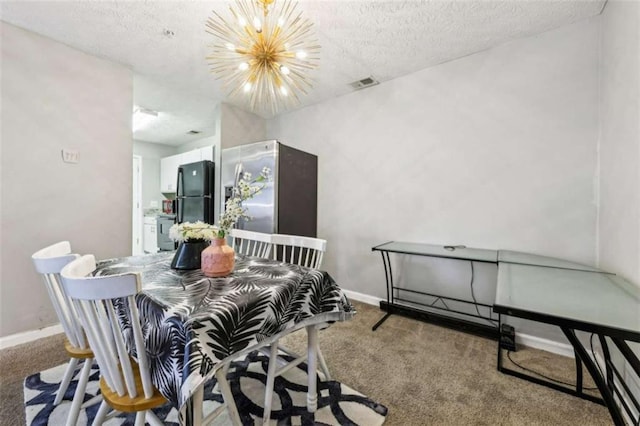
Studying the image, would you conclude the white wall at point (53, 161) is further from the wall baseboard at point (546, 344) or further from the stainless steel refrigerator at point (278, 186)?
the wall baseboard at point (546, 344)

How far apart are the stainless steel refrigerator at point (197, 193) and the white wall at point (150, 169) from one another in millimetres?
2165

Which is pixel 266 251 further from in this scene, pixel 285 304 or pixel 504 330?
pixel 504 330

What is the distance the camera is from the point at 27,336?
83.0 inches

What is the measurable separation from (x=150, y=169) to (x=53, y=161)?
3553mm

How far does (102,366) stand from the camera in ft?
2.97

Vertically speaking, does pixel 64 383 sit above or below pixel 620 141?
below

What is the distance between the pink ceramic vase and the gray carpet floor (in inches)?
43.1

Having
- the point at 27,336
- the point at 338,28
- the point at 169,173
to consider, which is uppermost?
the point at 338,28

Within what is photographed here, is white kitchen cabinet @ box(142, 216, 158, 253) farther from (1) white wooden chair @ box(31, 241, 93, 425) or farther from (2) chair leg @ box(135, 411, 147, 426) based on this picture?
(2) chair leg @ box(135, 411, 147, 426)

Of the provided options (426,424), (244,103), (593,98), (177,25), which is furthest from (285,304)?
(244,103)

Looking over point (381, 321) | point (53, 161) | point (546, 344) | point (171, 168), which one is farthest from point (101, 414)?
point (171, 168)

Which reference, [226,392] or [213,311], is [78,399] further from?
[213,311]

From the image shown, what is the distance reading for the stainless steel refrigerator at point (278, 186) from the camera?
2.82 m

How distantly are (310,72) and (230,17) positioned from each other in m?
1.01
